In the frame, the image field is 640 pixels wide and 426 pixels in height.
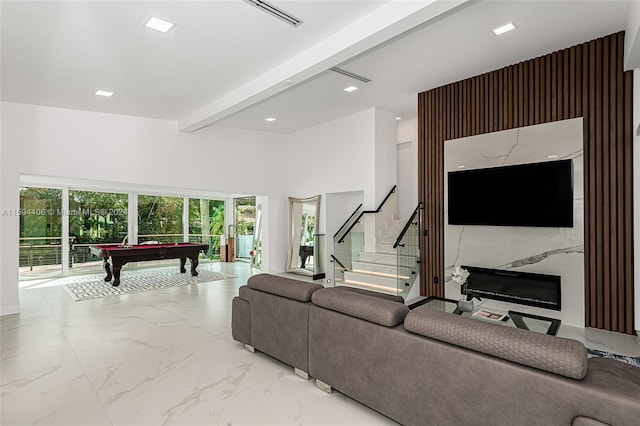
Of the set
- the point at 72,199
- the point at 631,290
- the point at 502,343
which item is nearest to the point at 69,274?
the point at 72,199

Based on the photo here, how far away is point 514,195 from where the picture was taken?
Answer: 501 centimetres

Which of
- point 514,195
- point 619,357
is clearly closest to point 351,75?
point 514,195

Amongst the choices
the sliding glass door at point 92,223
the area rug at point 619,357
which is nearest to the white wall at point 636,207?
the area rug at point 619,357

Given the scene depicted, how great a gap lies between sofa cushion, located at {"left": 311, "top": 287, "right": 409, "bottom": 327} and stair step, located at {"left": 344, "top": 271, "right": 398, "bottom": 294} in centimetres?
296

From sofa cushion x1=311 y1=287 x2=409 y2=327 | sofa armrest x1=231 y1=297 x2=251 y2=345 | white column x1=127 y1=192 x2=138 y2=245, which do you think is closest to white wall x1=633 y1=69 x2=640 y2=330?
sofa cushion x1=311 y1=287 x2=409 y2=327

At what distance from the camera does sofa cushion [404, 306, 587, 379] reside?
1669mm

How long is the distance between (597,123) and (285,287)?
427 cm

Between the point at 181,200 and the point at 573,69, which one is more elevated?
the point at 573,69

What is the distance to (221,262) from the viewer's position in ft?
34.9

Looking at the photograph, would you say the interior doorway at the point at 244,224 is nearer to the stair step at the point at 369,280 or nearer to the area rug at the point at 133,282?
the area rug at the point at 133,282

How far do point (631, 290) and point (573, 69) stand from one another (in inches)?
109

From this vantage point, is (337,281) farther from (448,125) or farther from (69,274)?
(69,274)

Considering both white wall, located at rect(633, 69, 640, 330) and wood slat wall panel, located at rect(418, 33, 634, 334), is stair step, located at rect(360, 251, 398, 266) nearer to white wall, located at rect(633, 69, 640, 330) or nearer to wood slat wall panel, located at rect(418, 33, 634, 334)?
wood slat wall panel, located at rect(418, 33, 634, 334)

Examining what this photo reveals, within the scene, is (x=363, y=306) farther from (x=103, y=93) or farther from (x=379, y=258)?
(x=103, y=93)
